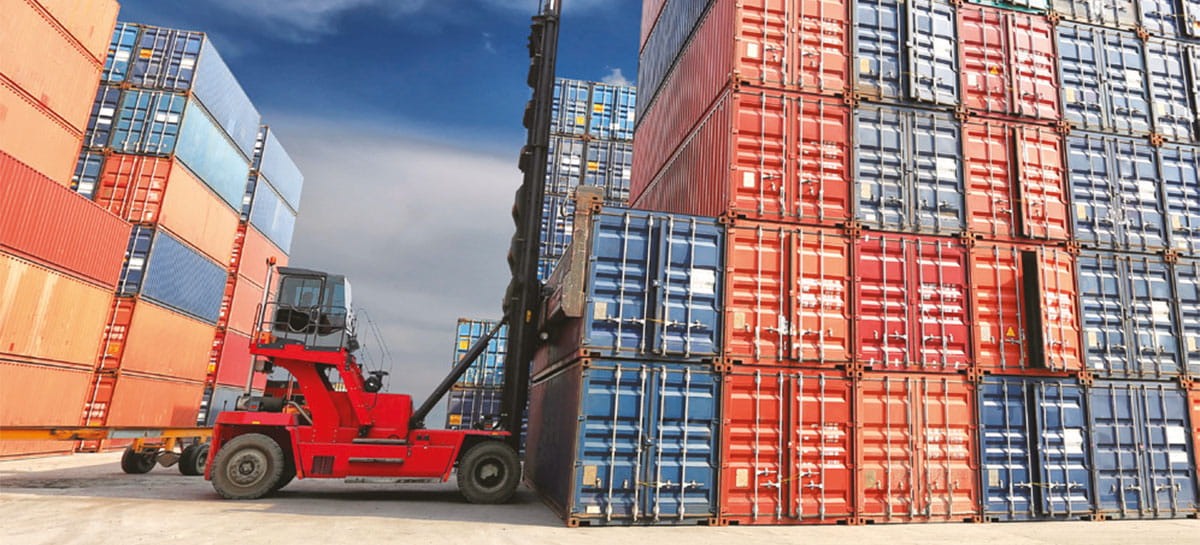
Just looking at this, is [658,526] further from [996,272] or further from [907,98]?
[907,98]

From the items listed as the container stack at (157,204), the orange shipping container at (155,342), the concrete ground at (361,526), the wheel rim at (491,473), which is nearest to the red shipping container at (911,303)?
the concrete ground at (361,526)

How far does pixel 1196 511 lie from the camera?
11094 millimetres

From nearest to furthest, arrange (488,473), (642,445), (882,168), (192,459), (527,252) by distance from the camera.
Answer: (642,445) < (882,168) < (488,473) < (527,252) < (192,459)

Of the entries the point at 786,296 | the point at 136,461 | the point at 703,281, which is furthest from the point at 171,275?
the point at 786,296

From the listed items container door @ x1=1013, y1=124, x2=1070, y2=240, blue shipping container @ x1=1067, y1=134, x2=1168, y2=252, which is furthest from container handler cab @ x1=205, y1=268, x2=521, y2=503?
blue shipping container @ x1=1067, y1=134, x2=1168, y2=252

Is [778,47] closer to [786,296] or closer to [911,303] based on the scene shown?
[786,296]

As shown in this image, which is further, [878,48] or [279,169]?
[279,169]

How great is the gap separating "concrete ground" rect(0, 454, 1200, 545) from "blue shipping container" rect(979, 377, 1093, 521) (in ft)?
1.09

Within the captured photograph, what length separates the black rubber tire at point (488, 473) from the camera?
38.4 feet

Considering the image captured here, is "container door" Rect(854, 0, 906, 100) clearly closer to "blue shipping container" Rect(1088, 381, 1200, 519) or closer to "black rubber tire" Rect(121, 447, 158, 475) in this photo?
"blue shipping container" Rect(1088, 381, 1200, 519)

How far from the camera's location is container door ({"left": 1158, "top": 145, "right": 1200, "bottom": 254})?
39.9 feet

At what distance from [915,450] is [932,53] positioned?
7242 mm

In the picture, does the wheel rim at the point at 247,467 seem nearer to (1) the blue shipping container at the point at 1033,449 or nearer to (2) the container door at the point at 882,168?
(2) the container door at the point at 882,168

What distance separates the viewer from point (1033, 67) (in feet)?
40.5
